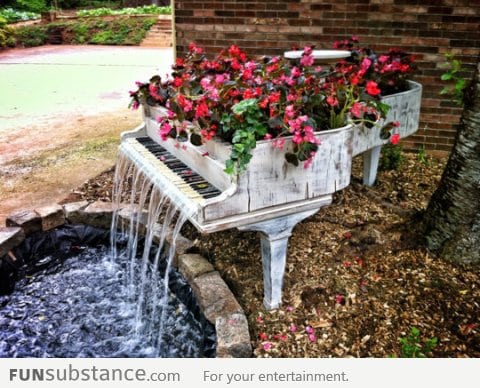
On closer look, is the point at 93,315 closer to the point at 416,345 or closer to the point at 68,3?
the point at 416,345

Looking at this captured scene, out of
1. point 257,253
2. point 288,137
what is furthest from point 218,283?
point 288,137

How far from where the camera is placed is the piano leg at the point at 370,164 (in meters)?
3.63

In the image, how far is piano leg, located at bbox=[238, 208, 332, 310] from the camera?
2254mm

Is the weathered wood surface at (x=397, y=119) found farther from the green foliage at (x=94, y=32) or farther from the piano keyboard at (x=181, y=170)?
the green foliage at (x=94, y=32)

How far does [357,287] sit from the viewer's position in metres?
2.66

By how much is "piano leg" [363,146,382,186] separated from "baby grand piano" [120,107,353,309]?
4.63 ft

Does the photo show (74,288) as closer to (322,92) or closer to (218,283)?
(218,283)

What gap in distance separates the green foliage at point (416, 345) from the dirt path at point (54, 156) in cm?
299

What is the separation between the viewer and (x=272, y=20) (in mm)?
4699

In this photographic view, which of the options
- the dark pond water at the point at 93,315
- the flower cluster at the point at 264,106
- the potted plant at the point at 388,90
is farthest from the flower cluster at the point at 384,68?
the dark pond water at the point at 93,315

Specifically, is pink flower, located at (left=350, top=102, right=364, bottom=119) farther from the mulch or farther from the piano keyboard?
the mulch

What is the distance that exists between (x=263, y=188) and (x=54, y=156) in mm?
3582
